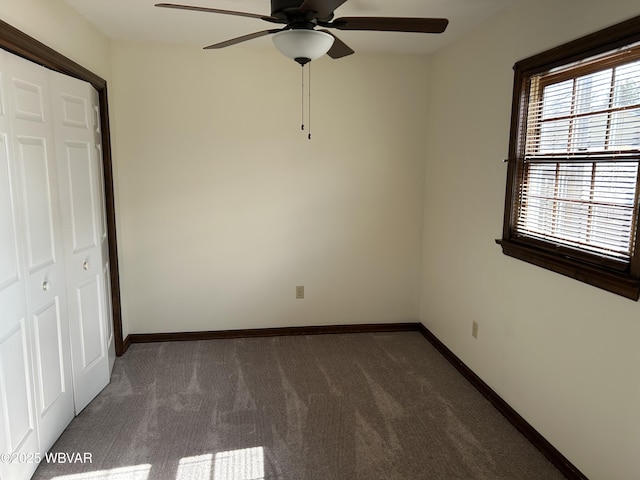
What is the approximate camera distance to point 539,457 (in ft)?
7.79

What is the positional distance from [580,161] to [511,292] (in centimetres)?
91

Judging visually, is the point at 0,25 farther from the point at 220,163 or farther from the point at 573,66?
the point at 573,66

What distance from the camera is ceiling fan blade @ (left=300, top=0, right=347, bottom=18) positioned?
1.75 meters

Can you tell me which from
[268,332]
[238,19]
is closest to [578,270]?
[238,19]

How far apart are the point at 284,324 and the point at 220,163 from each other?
1.54 meters

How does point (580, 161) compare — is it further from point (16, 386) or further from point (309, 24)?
point (16, 386)

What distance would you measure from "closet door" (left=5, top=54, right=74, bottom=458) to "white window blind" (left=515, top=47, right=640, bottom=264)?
8.73 ft

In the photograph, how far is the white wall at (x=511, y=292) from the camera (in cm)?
A: 198

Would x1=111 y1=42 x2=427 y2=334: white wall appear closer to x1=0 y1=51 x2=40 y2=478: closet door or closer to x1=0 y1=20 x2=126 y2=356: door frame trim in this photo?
x1=0 y1=20 x2=126 y2=356: door frame trim

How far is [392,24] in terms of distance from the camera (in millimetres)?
2062

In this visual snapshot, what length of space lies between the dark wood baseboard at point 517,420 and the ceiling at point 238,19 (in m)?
2.42

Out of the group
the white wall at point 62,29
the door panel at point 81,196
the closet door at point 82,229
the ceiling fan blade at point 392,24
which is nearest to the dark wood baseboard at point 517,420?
the ceiling fan blade at point 392,24

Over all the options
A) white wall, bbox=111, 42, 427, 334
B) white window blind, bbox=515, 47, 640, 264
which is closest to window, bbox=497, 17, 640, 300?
white window blind, bbox=515, 47, 640, 264

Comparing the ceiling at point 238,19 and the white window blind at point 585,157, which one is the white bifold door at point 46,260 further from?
the white window blind at point 585,157
